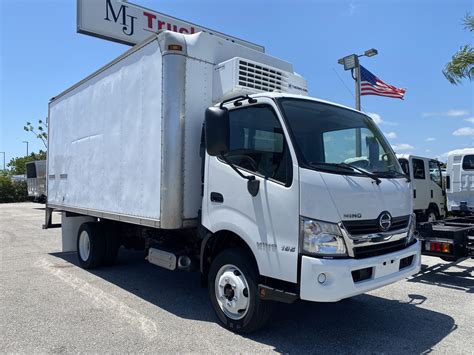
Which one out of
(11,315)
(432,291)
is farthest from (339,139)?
(11,315)

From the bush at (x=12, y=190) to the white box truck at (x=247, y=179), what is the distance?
3641 cm

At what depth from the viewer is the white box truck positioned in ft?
12.2

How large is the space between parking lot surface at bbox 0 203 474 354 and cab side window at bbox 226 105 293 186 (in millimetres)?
1769

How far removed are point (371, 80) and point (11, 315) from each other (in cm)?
1382

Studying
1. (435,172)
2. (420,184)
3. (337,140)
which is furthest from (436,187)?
(337,140)

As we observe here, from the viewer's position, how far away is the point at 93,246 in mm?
7438

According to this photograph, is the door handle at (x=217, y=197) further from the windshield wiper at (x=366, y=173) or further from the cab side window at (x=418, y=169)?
the cab side window at (x=418, y=169)

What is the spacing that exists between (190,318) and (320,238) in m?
Answer: 2.14

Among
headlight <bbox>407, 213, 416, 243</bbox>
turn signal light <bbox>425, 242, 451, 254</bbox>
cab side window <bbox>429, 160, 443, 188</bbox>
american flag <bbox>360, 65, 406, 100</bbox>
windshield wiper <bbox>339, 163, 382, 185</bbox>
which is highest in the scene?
american flag <bbox>360, 65, 406, 100</bbox>

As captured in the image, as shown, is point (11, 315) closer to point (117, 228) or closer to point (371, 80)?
Answer: point (117, 228)

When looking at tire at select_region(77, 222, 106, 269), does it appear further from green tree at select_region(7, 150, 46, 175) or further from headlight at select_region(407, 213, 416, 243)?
green tree at select_region(7, 150, 46, 175)

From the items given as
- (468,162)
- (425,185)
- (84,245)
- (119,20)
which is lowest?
(84,245)

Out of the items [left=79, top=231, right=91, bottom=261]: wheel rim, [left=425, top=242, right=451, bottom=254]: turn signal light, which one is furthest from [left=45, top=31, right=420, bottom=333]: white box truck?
[left=425, top=242, right=451, bottom=254]: turn signal light

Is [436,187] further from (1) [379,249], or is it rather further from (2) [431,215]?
(1) [379,249]
